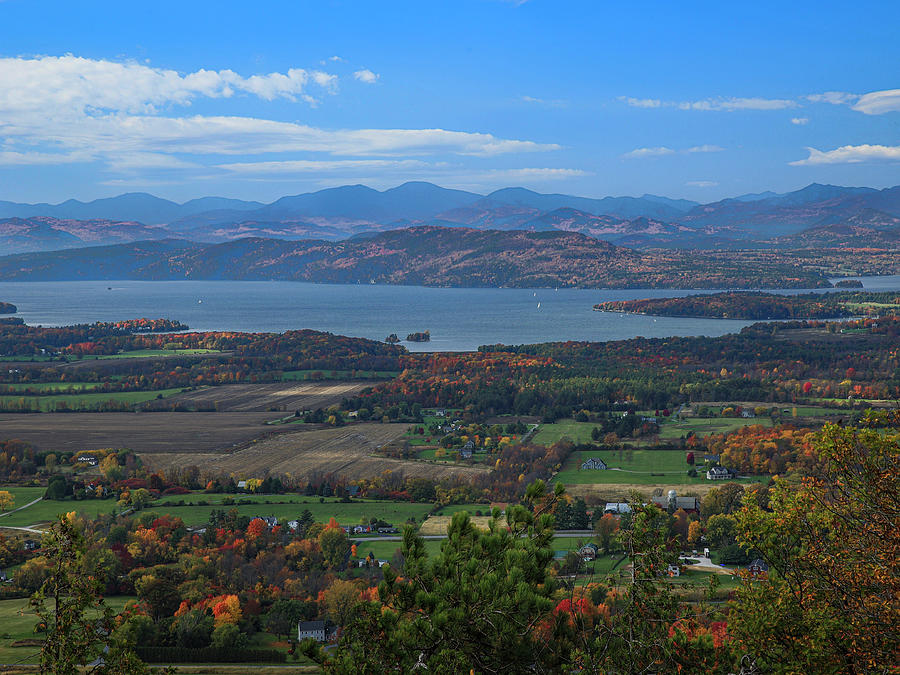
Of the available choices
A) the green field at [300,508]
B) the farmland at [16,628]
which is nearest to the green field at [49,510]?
the green field at [300,508]

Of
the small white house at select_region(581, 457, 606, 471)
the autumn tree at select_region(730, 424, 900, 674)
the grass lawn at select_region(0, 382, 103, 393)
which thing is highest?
the autumn tree at select_region(730, 424, 900, 674)

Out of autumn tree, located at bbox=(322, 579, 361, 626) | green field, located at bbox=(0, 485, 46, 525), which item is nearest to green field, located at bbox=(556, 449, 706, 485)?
autumn tree, located at bbox=(322, 579, 361, 626)

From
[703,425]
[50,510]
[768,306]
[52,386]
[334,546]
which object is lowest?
[50,510]

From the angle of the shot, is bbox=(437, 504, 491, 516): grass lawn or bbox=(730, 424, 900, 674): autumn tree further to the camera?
bbox=(437, 504, 491, 516): grass lawn

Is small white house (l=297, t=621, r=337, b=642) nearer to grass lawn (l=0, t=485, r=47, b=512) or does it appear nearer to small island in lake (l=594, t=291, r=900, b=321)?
grass lawn (l=0, t=485, r=47, b=512)

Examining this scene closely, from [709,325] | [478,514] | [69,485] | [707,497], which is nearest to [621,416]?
[707,497]

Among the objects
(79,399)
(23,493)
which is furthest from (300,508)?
(79,399)

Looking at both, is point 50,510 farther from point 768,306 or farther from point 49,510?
point 768,306
